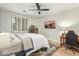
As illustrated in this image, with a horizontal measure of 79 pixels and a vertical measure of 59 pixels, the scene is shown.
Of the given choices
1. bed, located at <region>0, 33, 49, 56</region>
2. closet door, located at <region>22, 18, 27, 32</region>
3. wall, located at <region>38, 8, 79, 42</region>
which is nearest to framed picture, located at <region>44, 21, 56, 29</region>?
wall, located at <region>38, 8, 79, 42</region>

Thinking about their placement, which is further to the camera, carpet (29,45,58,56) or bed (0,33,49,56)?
carpet (29,45,58,56)

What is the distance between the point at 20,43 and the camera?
4.98ft

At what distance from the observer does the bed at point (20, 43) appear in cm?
145

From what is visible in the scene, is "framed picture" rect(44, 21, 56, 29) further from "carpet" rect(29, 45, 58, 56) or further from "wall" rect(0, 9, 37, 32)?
"wall" rect(0, 9, 37, 32)

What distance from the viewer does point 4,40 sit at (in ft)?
4.79

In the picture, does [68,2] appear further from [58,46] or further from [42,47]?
[42,47]

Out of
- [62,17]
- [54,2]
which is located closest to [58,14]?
A: [62,17]

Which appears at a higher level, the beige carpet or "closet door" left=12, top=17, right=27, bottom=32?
"closet door" left=12, top=17, right=27, bottom=32

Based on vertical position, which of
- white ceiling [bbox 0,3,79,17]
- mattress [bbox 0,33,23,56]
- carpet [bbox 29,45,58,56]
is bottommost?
carpet [bbox 29,45,58,56]

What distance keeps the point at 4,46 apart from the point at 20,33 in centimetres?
28

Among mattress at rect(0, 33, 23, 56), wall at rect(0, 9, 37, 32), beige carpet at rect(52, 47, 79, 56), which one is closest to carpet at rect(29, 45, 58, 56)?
beige carpet at rect(52, 47, 79, 56)

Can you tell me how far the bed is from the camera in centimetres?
145

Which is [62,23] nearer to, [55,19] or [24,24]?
[55,19]

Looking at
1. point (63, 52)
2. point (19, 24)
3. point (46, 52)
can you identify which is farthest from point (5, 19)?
point (63, 52)
